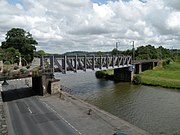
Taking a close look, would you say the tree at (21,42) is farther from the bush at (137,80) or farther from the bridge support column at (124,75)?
the bush at (137,80)

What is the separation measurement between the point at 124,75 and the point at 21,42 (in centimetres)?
6321

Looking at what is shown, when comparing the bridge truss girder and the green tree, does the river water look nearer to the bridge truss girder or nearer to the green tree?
the bridge truss girder

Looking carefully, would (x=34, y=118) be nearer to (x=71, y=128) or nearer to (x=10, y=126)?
(x=10, y=126)

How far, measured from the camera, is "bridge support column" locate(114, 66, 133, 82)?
331 ft

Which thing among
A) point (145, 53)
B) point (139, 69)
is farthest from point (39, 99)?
point (145, 53)

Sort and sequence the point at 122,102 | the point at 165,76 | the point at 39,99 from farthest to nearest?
the point at 165,76 → the point at 122,102 → the point at 39,99

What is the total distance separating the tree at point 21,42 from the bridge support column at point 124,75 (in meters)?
55.5

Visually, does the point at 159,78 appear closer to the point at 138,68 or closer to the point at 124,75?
the point at 124,75

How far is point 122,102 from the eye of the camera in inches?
2416

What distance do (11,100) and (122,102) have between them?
2670 centimetres

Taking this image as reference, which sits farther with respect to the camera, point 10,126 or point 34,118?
point 34,118

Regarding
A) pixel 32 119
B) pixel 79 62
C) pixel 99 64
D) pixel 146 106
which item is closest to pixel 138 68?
pixel 99 64

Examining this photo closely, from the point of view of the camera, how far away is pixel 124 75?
4050 inches

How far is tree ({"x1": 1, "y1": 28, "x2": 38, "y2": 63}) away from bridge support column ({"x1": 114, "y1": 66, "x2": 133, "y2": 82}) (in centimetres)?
5547
